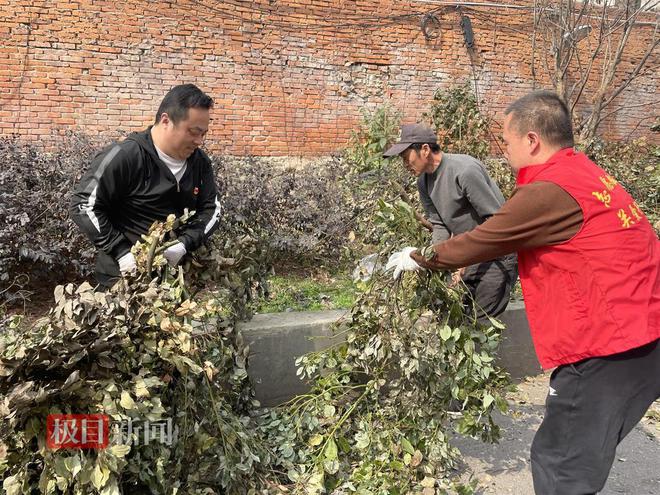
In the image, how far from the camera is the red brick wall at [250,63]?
7.75 metres

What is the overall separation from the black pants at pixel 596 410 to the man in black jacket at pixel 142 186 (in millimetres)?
1862

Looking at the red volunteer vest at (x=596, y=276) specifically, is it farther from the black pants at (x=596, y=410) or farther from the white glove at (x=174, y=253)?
the white glove at (x=174, y=253)

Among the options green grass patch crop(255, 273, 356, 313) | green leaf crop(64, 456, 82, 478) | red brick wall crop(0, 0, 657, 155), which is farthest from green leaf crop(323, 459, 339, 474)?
red brick wall crop(0, 0, 657, 155)

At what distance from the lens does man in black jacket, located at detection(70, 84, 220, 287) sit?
2586 millimetres

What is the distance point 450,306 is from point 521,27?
9534 mm

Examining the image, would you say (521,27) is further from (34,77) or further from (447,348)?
(447,348)

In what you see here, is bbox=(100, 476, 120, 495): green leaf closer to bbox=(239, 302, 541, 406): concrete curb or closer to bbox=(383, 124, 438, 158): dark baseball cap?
bbox=(239, 302, 541, 406): concrete curb

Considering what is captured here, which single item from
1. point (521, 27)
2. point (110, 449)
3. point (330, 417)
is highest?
point (521, 27)

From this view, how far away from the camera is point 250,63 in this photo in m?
8.87

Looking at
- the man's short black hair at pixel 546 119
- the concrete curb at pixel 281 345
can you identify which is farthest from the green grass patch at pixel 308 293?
the man's short black hair at pixel 546 119

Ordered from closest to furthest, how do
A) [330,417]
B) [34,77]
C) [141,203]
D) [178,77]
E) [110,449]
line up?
[110,449]
[141,203]
[330,417]
[34,77]
[178,77]

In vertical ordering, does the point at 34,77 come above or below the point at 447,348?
above

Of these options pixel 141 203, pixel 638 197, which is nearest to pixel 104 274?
pixel 141 203

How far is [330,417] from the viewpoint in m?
2.96
